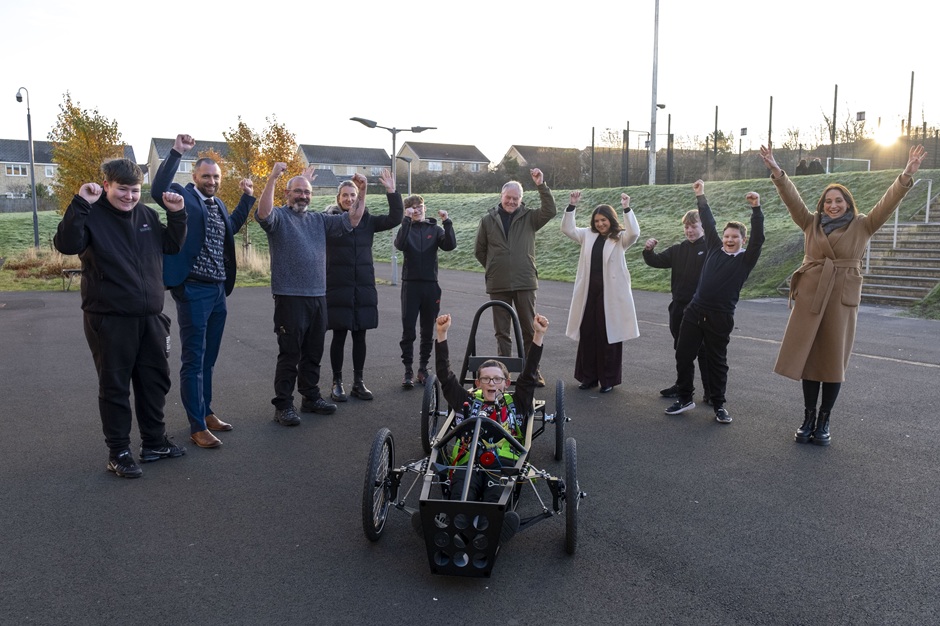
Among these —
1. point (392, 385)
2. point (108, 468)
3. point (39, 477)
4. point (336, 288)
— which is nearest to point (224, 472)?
point (108, 468)

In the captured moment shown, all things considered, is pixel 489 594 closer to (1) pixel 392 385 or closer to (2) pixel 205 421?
(2) pixel 205 421

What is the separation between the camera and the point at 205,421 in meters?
6.12

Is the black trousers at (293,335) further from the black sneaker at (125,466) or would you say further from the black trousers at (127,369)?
the black sneaker at (125,466)

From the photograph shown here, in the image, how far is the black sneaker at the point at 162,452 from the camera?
17.7ft

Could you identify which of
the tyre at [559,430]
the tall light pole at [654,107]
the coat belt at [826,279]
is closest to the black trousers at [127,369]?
the tyre at [559,430]

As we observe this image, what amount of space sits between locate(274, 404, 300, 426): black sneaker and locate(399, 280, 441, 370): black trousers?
182cm

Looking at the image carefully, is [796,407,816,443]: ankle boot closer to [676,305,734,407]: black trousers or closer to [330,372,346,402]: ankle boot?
[676,305,734,407]: black trousers

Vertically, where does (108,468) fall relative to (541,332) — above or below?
below

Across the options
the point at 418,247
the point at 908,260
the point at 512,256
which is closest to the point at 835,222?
the point at 512,256

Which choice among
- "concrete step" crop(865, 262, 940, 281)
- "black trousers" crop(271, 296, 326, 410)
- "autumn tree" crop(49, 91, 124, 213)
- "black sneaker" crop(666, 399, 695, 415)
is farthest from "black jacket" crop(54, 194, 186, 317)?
"autumn tree" crop(49, 91, 124, 213)

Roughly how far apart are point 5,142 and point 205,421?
88046 millimetres

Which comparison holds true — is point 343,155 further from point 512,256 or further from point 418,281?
point 512,256

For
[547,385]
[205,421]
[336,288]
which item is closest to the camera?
[205,421]

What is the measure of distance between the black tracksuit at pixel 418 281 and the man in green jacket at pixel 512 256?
1.75ft
